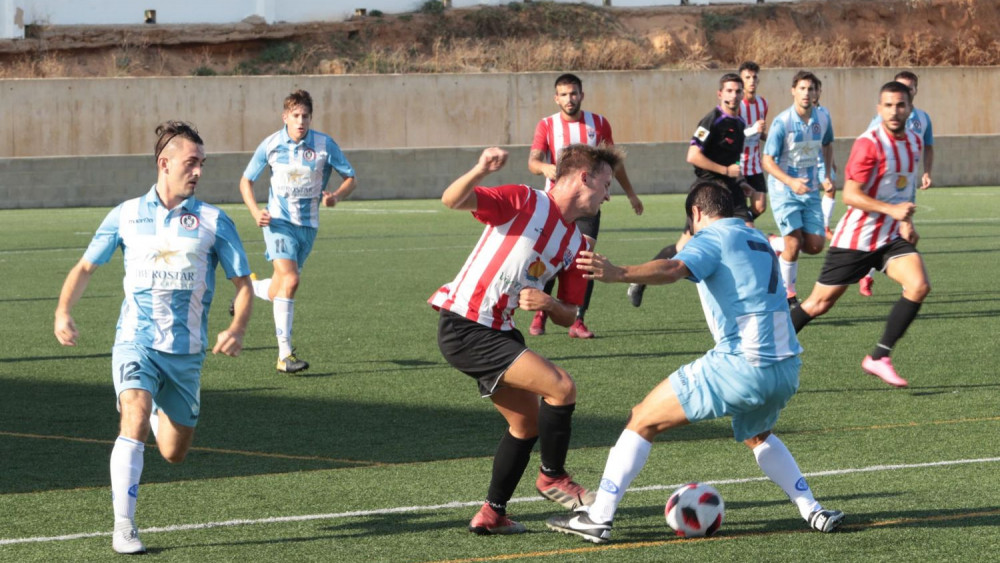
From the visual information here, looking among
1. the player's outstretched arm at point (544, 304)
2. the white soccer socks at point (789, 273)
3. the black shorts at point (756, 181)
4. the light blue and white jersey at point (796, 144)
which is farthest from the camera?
the black shorts at point (756, 181)

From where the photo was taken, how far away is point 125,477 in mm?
5594

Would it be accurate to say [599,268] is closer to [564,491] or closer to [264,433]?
[564,491]

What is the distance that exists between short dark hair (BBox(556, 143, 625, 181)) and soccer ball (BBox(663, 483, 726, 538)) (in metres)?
1.39

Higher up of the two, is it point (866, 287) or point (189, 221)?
point (189, 221)

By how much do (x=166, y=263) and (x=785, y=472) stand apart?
2.73 metres

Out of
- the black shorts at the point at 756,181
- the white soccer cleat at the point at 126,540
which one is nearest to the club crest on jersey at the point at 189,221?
the white soccer cleat at the point at 126,540

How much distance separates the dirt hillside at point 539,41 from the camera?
40188 mm

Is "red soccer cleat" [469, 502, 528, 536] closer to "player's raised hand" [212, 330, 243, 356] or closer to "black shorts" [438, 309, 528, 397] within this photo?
"black shorts" [438, 309, 528, 397]

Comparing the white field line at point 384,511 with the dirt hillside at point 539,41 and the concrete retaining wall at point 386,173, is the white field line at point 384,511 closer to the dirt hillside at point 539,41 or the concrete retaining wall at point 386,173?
the concrete retaining wall at point 386,173

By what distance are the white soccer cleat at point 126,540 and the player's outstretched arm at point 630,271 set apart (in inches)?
81.5

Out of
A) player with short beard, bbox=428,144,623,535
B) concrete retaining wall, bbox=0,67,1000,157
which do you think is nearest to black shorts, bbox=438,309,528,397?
player with short beard, bbox=428,144,623,535

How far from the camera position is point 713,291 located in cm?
568

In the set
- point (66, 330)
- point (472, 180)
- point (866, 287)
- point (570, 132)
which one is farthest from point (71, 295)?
point (866, 287)

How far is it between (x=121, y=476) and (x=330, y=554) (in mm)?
892
